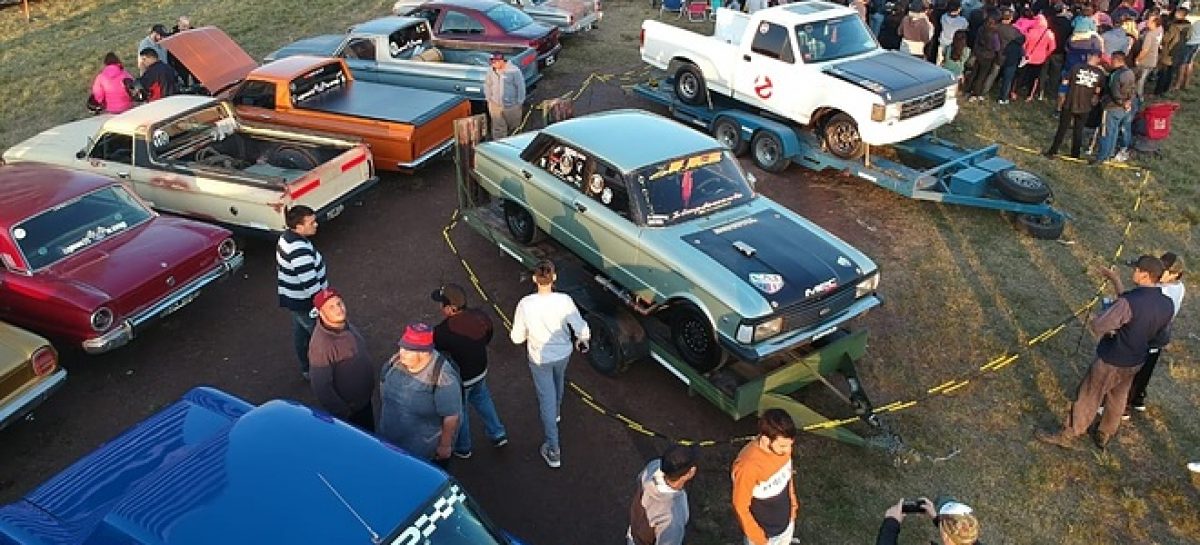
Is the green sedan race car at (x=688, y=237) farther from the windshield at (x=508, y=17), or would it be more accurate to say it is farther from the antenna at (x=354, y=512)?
the windshield at (x=508, y=17)

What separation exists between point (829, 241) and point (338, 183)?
5.58 meters

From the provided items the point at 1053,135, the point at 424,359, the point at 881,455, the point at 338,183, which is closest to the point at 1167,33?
the point at 1053,135

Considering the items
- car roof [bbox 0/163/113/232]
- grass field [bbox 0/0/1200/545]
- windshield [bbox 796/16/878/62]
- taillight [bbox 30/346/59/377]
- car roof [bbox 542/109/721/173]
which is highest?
windshield [bbox 796/16/878/62]

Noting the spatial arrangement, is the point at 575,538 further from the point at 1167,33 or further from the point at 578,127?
the point at 1167,33

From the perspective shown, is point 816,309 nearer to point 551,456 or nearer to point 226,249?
point 551,456

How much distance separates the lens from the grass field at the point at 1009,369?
643 centimetres

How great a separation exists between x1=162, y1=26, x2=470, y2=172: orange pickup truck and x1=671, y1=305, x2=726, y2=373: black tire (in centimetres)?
514

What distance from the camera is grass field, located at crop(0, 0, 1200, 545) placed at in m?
6.43

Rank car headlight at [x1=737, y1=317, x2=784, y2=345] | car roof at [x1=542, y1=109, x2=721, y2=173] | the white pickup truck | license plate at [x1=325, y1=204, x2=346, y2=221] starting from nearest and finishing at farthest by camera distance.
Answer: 1. car headlight at [x1=737, y1=317, x2=784, y2=345]
2. car roof at [x1=542, y1=109, x2=721, y2=173]
3. license plate at [x1=325, y1=204, x2=346, y2=221]
4. the white pickup truck

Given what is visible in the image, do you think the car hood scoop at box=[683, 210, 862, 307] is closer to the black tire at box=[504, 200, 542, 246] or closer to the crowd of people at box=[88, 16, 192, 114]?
the black tire at box=[504, 200, 542, 246]

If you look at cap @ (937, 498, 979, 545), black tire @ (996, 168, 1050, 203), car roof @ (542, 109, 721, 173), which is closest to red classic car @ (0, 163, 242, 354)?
car roof @ (542, 109, 721, 173)

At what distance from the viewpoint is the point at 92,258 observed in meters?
8.10

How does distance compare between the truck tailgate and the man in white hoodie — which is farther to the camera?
the truck tailgate

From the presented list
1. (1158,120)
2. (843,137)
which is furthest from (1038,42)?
(843,137)
